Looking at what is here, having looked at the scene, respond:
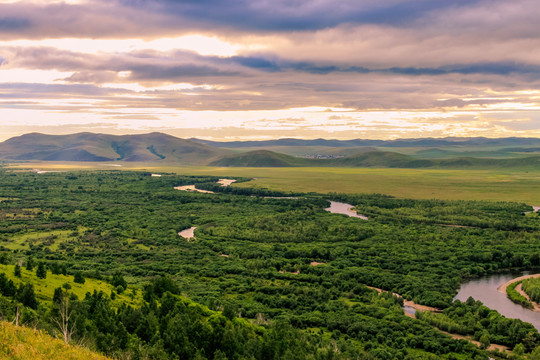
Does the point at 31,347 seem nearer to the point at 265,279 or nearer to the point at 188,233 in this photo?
the point at 265,279

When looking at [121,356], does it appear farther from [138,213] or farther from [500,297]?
[138,213]

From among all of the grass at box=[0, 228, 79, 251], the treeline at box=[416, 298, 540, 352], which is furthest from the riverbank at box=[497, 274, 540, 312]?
the grass at box=[0, 228, 79, 251]

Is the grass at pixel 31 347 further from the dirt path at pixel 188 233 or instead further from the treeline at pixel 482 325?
the dirt path at pixel 188 233

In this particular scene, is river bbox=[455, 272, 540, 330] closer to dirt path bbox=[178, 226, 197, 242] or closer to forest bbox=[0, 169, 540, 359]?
forest bbox=[0, 169, 540, 359]

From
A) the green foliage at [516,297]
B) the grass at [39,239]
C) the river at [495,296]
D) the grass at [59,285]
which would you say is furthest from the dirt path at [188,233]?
the green foliage at [516,297]

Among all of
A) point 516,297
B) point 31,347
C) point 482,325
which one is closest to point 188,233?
point 516,297
